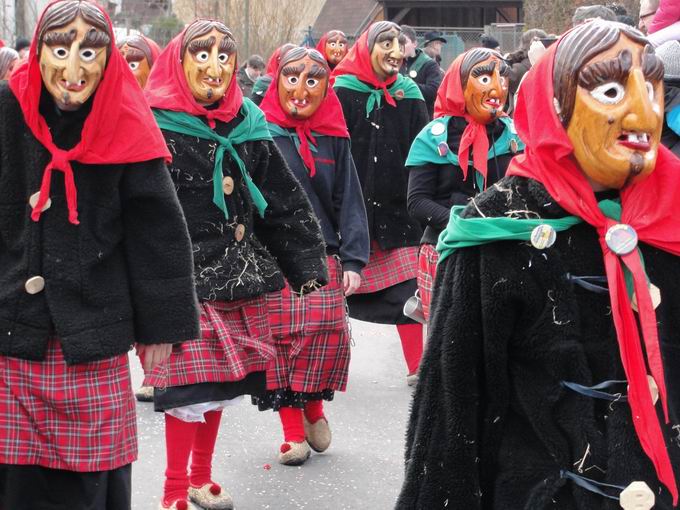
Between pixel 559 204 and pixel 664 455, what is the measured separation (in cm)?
60

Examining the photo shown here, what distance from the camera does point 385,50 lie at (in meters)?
7.37

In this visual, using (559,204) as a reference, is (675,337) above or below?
below

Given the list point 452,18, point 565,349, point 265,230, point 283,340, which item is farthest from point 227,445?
point 452,18

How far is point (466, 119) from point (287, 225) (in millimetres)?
1493

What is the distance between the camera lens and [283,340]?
582 centimetres

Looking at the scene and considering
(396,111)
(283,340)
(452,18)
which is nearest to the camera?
(283,340)

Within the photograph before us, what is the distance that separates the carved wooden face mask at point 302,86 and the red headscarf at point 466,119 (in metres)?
0.64

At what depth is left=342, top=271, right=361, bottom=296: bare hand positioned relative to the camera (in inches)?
232

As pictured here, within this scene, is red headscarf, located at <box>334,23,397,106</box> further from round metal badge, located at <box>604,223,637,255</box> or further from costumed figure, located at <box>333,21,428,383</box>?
round metal badge, located at <box>604,223,637,255</box>

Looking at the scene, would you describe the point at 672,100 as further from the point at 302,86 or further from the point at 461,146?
the point at 302,86

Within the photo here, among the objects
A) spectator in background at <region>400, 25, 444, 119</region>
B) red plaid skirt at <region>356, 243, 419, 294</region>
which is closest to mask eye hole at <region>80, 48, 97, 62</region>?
red plaid skirt at <region>356, 243, 419, 294</region>

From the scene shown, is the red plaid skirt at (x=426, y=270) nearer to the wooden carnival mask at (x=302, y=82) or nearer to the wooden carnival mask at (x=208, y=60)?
the wooden carnival mask at (x=302, y=82)

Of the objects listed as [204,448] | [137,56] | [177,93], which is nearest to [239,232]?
[177,93]

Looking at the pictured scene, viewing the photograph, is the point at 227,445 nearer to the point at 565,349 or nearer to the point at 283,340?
the point at 283,340
